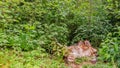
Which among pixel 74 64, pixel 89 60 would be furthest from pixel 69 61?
pixel 89 60

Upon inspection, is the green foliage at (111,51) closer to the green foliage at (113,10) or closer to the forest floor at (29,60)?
the forest floor at (29,60)

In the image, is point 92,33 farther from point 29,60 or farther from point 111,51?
point 29,60

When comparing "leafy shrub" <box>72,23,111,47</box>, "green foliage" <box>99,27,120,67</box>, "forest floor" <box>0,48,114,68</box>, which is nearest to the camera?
"forest floor" <box>0,48,114,68</box>

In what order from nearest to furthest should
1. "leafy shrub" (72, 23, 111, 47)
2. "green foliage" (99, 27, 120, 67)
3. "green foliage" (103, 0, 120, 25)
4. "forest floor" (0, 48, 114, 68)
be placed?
1. "forest floor" (0, 48, 114, 68)
2. "green foliage" (99, 27, 120, 67)
3. "leafy shrub" (72, 23, 111, 47)
4. "green foliage" (103, 0, 120, 25)

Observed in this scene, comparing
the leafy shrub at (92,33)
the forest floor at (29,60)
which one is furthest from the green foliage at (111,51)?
the leafy shrub at (92,33)

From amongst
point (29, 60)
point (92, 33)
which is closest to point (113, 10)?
point (92, 33)

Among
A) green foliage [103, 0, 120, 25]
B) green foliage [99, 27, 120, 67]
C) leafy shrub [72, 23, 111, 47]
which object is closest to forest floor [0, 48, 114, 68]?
green foliage [99, 27, 120, 67]

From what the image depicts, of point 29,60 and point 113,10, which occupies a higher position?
point 113,10

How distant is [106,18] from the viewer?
24.4ft

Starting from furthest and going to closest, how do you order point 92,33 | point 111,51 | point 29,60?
point 92,33 → point 111,51 → point 29,60

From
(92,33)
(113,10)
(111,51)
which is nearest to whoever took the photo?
(111,51)

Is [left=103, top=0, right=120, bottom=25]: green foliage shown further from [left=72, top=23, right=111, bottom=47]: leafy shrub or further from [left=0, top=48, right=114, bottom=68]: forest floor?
[left=0, top=48, right=114, bottom=68]: forest floor

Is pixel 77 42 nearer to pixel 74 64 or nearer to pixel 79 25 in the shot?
pixel 79 25

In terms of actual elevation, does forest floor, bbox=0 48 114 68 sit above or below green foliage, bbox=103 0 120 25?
below
